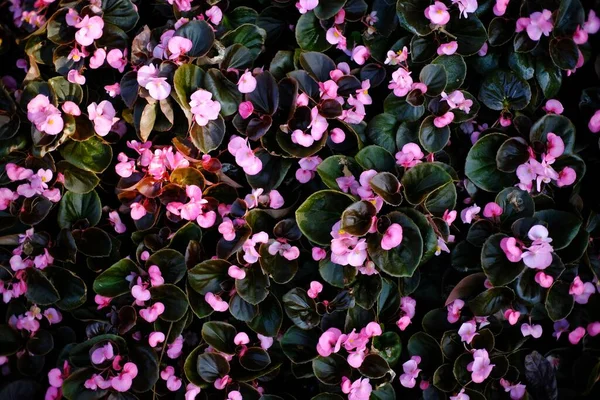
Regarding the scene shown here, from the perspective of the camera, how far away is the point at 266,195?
1341mm

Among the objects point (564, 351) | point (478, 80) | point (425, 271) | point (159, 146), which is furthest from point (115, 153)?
point (564, 351)

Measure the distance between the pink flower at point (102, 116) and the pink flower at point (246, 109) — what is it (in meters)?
0.30

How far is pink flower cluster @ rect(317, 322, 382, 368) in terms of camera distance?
125 cm

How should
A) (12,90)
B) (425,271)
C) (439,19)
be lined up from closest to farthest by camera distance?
(439,19), (425,271), (12,90)

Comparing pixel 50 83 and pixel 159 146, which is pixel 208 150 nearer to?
pixel 159 146

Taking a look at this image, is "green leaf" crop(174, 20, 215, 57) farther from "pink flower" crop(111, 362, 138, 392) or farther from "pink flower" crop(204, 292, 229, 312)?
"pink flower" crop(111, 362, 138, 392)

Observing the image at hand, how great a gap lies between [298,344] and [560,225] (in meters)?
0.64

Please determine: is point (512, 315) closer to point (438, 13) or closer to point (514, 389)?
point (514, 389)

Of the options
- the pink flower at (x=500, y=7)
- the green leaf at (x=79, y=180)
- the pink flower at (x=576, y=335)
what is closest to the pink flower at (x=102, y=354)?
the green leaf at (x=79, y=180)

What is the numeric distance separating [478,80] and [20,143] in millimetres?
1138

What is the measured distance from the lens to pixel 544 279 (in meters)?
1.23

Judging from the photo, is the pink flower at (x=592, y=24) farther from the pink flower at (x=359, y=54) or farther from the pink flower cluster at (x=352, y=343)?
the pink flower cluster at (x=352, y=343)

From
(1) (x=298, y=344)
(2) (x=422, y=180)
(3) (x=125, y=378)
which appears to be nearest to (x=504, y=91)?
(2) (x=422, y=180)

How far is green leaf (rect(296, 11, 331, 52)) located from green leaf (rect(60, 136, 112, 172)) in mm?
525
